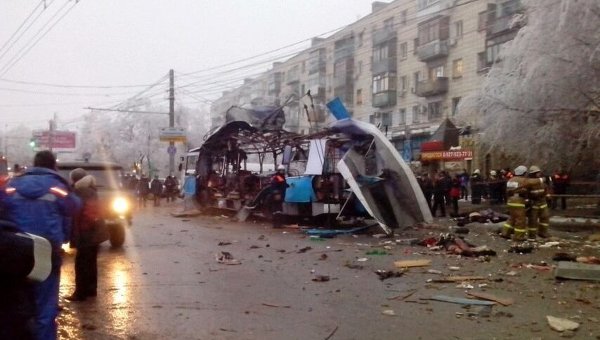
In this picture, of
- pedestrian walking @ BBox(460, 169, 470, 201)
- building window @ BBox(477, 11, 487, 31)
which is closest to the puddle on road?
pedestrian walking @ BBox(460, 169, 470, 201)

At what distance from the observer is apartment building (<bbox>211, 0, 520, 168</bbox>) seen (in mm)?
37969

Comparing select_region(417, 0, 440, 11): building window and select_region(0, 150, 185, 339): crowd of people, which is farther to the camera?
select_region(417, 0, 440, 11): building window

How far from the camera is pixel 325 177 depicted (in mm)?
16031

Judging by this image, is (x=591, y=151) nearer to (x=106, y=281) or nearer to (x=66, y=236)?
(x=106, y=281)

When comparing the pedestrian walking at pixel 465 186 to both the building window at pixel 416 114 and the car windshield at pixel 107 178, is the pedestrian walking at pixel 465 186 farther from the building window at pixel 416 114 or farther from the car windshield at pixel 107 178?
the car windshield at pixel 107 178

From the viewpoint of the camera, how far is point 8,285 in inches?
103

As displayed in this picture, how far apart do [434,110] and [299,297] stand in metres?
37.4

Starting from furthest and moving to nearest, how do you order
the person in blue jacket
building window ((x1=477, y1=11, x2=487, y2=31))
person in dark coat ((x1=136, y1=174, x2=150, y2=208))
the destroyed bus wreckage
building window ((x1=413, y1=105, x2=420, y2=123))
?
building window ((x1=413, y1=105, x2=420, y2=123)) < building window ((x1=477, y1=11, x2=487, y2=31)) < person in dark coat ((x1=136, y1=174, x2=150, y2=208)) < the destroyed bus wreckage < the person in blue jacket

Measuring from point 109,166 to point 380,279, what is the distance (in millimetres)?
6746

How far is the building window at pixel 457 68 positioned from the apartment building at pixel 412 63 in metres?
0.07

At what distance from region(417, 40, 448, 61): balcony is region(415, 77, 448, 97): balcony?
1.78m

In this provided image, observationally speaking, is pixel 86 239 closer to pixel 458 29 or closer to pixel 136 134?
pixel 458 29

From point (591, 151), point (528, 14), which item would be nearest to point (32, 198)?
point (591, 151)

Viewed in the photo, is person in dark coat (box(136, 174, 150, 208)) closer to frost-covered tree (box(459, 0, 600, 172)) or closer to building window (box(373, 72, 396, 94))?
frost-covered tree (box(459, 0, 600, 172))
